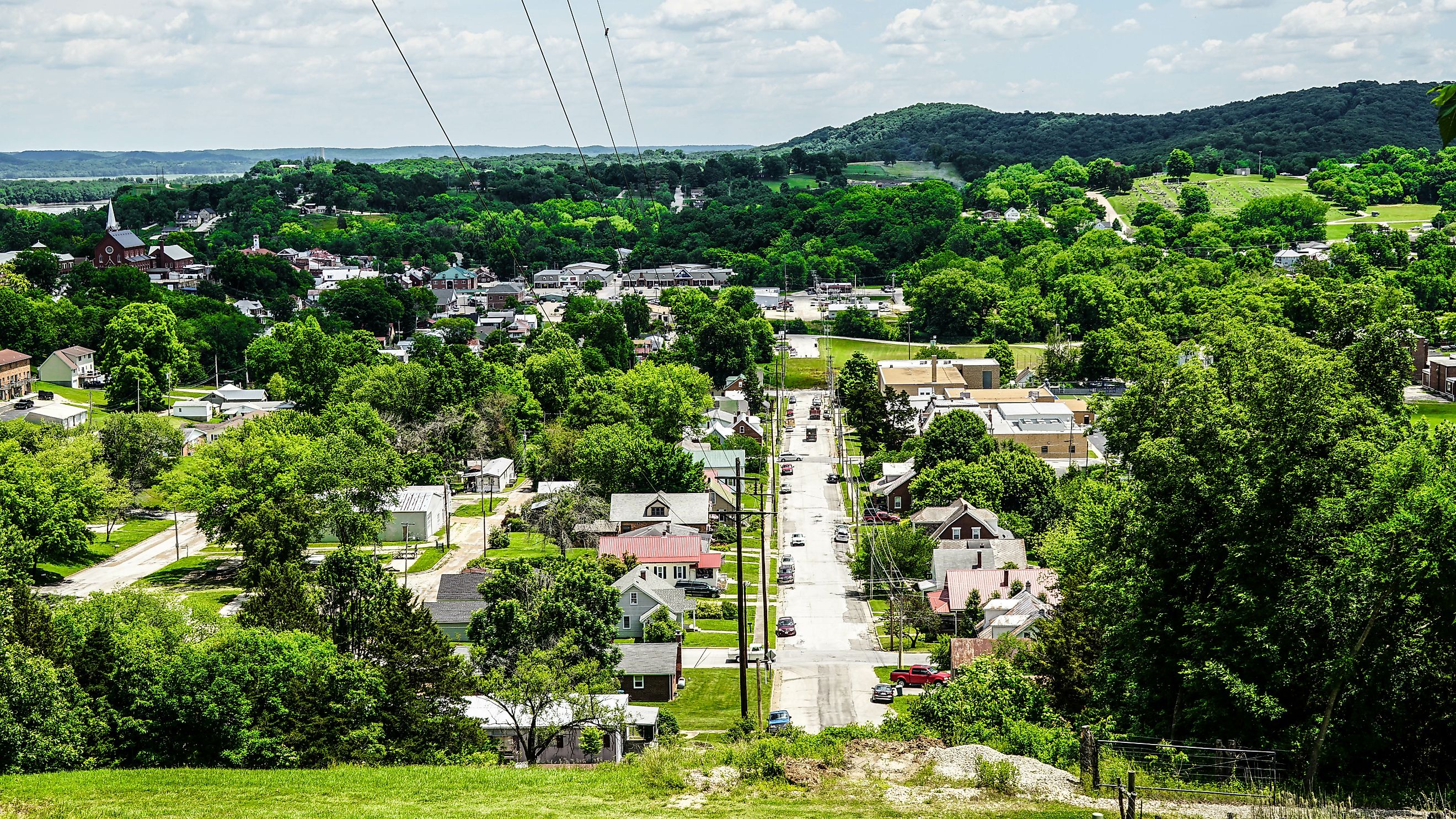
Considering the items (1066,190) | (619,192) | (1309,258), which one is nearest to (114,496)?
(1309,258)

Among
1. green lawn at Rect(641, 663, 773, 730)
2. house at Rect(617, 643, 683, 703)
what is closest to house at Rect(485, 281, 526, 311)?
green lawn at Rect(641, 663, 773, 730)

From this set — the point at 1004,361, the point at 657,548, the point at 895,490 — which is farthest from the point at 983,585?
the point at 1004,361

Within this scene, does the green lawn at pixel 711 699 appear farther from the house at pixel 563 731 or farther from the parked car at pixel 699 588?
the parked car at pixel 699 588

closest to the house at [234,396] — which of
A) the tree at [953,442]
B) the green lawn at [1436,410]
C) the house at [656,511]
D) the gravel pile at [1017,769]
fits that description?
the house at [656,511]

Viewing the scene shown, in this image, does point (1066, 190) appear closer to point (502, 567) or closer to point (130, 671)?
point (502, 567)

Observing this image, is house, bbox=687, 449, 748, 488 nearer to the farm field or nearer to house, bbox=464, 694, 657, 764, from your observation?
house, bbox=464, 694, 657, 764

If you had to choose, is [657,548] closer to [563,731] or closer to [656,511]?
[656,511]
